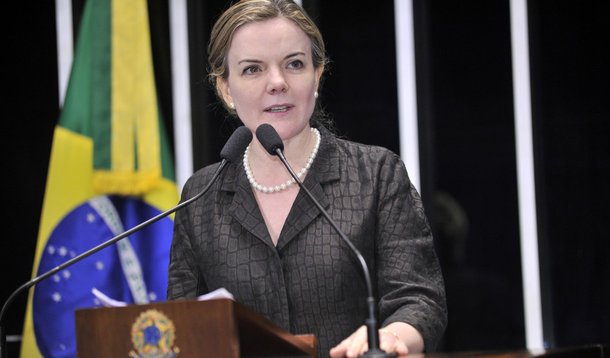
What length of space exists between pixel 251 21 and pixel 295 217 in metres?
0.43

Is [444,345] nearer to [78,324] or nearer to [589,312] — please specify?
[589,312]

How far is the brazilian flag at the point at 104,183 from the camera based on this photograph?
11.9 ft

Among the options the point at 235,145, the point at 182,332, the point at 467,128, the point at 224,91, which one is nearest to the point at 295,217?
the point at 235,145

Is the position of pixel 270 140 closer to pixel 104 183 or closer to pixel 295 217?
pixel 295 217

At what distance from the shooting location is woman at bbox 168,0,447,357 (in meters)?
1.99

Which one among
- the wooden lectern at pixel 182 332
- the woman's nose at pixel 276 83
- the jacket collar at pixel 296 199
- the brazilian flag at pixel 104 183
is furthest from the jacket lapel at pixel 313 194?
the brazilian flag at pixel 104 183

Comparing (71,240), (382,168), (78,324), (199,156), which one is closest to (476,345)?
(199,156)

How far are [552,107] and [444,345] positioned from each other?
1.01 metres

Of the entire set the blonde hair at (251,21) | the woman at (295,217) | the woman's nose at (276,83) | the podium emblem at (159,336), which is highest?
the blonde hair at (251,21)

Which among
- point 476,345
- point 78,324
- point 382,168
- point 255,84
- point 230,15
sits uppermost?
point 230,15

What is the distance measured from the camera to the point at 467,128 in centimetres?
386

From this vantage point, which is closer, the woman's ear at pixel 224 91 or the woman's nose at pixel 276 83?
the woman's nose at pixel 276 83

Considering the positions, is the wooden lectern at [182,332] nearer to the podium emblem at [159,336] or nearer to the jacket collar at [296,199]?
the podium emblem at [159,336]

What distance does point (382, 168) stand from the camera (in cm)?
211
